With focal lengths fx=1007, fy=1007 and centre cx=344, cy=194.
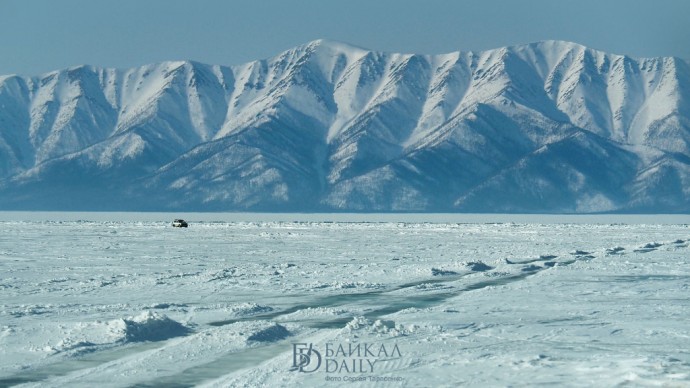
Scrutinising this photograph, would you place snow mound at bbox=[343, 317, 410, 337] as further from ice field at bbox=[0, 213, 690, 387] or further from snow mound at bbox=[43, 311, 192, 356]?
snow mound at bbox=[43, 311, 192, 356]

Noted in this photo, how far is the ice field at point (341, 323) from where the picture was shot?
21969 millimetres

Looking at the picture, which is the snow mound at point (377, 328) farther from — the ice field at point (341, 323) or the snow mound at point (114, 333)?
the snow mound at point (114, 333)

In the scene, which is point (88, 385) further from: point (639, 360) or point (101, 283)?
point (101, 283)

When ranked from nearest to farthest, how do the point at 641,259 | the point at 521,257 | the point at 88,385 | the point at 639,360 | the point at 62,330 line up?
1. the point at 88,385
2. the point at 639,360
3. the point at 62,330
4. the point at 641,259
5. the point at 521,257

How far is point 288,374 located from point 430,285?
22844 millimetres

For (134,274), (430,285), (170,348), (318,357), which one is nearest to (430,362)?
(318,357)

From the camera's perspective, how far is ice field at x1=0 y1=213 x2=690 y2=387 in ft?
72.1

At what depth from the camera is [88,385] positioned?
20.9 metres


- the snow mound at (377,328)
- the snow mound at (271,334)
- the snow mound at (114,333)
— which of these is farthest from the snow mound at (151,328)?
the snow mound at (377,328)

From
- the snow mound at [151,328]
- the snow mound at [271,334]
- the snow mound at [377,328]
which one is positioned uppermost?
the snow mound at [151,328]

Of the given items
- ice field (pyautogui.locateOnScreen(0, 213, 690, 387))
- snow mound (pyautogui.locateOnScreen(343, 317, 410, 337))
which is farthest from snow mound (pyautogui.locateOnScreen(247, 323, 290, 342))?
snow mound (pyautogui.locateOnScreen(343, 317, 410, 337))

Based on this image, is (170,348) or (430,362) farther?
(170,348)

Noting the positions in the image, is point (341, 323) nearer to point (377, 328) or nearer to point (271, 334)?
point (377, 328)

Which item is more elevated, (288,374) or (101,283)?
(101,283)
